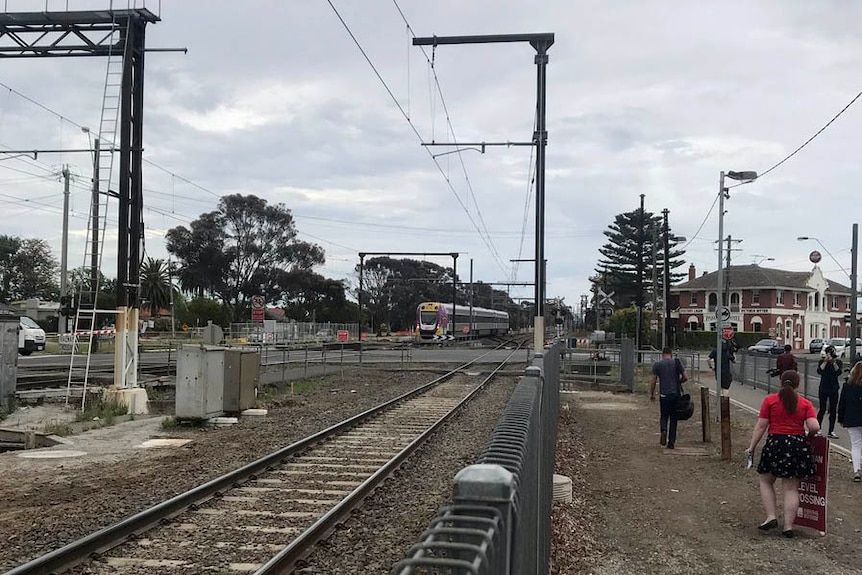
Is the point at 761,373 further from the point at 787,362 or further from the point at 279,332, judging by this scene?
the point at 279,332

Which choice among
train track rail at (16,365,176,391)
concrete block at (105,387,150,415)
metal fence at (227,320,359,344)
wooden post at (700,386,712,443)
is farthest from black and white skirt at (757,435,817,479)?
metal fence at (227,320,359,344)

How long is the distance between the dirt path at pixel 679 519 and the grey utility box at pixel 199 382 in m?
6.81

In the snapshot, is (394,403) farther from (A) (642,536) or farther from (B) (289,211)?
(B) (289,211)

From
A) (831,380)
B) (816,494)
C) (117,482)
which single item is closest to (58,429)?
(117,482)

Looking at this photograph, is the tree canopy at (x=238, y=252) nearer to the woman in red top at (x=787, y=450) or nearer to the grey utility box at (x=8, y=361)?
the grey utility box at (x=8, y=361)

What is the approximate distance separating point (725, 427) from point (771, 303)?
250 ft

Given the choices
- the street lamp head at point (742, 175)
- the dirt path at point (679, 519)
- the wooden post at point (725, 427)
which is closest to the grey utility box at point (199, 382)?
the dirt path at point (679, 519)

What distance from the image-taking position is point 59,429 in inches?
599

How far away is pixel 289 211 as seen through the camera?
73.8 m

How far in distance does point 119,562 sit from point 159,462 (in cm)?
520

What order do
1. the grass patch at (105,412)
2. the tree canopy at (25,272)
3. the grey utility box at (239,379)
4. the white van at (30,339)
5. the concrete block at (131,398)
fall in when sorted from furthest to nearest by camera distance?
1. the tree canopy at (25,272)
2. the white van at (30,339)
3. the concrete block at (131,398)
4. the grass patch at (105,412)
5. the grey utility box at (239,379)

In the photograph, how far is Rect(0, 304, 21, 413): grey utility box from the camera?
1880 cm

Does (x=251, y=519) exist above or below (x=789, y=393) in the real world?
below

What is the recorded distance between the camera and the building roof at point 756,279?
271ft
